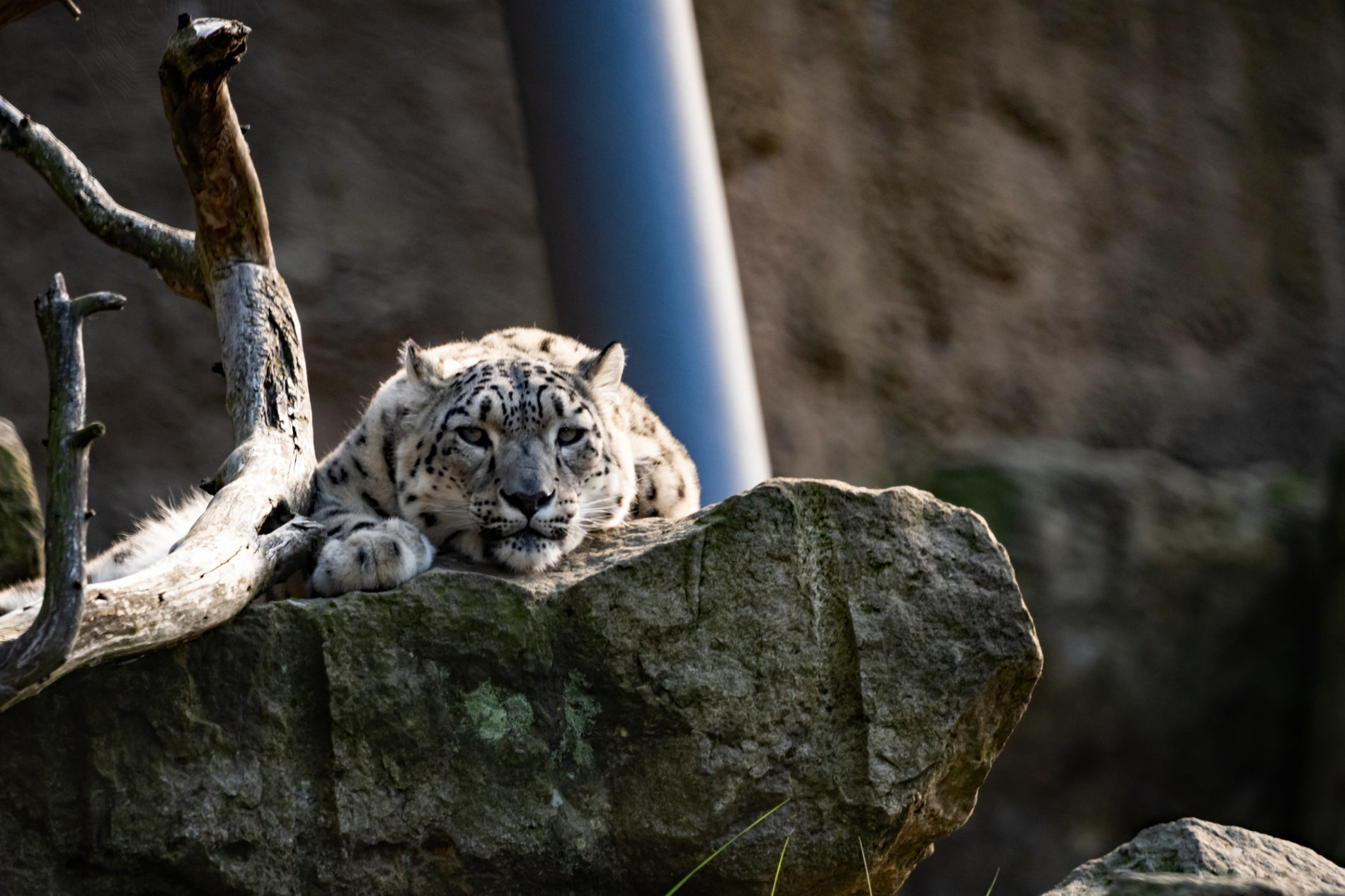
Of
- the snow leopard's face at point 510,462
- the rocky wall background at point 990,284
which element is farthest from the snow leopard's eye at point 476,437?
the rocky wall background at point 990,284

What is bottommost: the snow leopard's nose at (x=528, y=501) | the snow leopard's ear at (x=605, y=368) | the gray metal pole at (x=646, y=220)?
the snow leopard's nose at (x=528, y=501)

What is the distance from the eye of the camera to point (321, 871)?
9.02 feet

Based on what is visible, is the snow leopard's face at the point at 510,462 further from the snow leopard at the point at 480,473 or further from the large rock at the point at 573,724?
the large rock at the point at 573,724

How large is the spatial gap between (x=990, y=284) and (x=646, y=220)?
432 centimetres

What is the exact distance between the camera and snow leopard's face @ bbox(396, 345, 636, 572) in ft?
11.1

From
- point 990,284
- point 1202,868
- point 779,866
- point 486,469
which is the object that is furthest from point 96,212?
point 990,284

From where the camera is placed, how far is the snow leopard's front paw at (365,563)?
2.98 meters

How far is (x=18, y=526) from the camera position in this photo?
4.44 metres

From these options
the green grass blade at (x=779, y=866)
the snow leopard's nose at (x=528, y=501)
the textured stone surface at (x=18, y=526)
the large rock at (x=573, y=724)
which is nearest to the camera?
the large rock at (x=573, y=724)

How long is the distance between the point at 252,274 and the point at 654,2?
2.18 meters

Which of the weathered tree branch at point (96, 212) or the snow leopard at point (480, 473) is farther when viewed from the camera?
the weathered tree branch at point (96, 212)

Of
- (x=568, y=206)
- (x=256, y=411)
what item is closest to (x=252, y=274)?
(x=256, y=411)

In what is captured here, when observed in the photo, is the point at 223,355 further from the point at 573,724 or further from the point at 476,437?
the point at 573,724

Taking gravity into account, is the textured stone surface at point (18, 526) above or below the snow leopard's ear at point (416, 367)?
below
